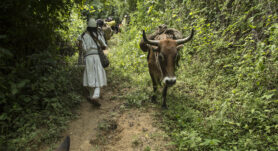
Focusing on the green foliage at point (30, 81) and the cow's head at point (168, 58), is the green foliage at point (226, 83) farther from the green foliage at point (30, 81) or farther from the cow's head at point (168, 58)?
the green foliage at point (30, 81)

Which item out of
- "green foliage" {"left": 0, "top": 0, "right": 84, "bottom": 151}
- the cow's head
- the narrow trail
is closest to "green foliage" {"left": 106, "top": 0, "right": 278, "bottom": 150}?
the narrow trail

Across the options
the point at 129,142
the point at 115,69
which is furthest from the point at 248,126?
the point at 115,69

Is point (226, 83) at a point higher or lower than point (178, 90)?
higher

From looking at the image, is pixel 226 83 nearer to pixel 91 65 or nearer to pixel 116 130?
pixel 116 130

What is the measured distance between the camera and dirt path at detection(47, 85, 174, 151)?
2.94 m

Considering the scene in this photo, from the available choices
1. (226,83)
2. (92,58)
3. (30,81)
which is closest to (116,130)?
(92,58)

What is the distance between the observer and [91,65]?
405 cm

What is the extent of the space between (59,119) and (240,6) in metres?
5.65

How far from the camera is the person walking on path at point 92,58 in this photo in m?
3.93

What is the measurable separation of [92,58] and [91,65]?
0.18 metres

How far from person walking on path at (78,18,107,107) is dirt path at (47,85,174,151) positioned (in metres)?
0.49

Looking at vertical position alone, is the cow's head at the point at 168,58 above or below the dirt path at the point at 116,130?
above

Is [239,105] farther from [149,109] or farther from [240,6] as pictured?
[240,6]

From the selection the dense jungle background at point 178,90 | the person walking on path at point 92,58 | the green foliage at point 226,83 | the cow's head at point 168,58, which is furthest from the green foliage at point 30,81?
the cow's head at point 168,58
